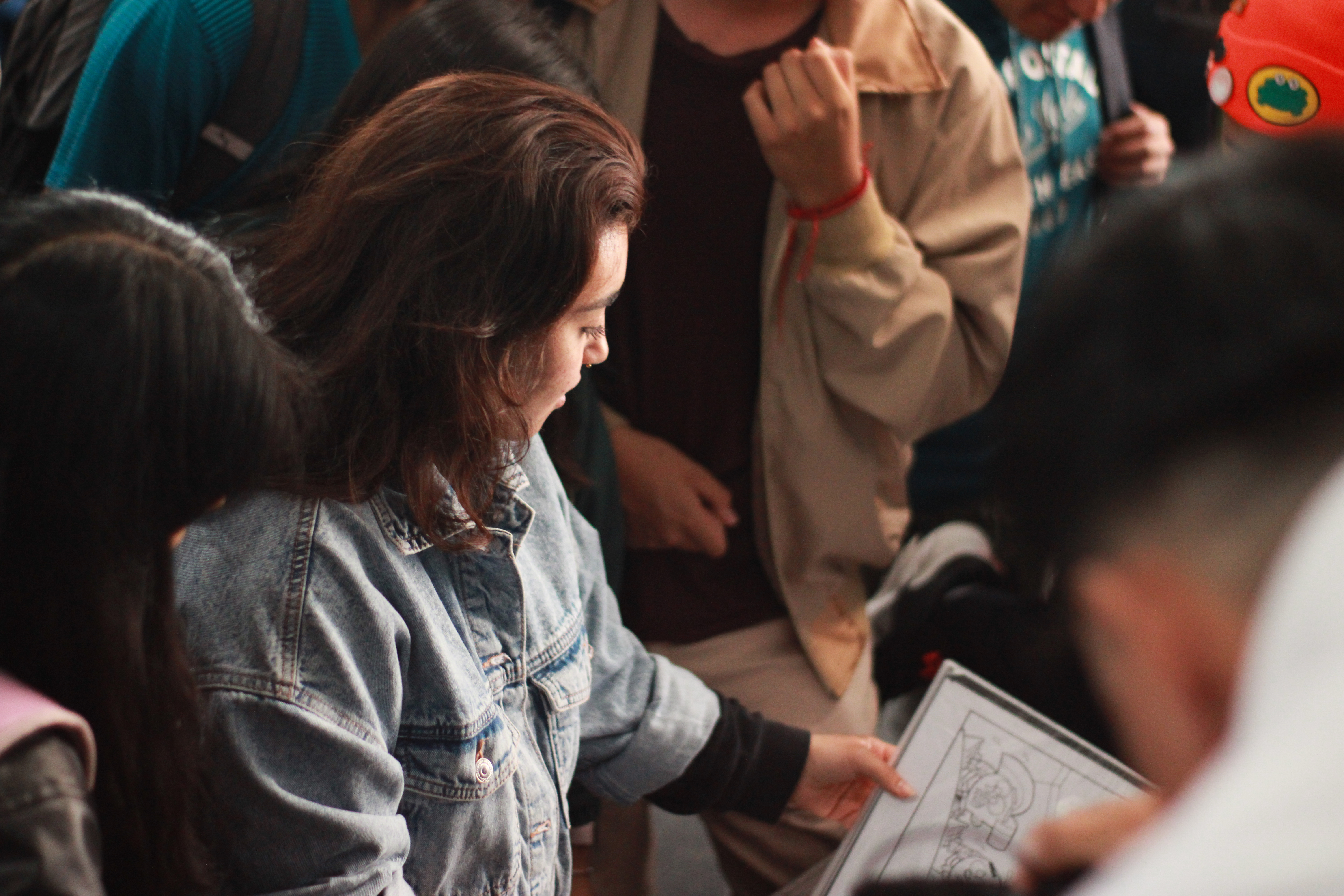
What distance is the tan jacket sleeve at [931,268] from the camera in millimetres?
1410

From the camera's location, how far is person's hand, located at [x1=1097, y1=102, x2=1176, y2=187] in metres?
1.80

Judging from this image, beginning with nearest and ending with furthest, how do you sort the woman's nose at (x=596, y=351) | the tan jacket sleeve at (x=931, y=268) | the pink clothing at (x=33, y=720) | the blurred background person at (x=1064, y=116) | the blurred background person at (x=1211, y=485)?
the blurred background person at (x=1211, y=485) → the pink clothing at (x=33, y=720) → the woman's nose at (x=596, y=351) → the tan jacket sleeve at (x=931, y=268) → the blurred background person at (x=1064, y=116)

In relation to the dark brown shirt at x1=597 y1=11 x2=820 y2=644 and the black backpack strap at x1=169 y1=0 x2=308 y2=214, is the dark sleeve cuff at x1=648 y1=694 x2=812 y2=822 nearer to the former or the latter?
the dark brown shirt at x1=597 y1=11 x2=820 y2=644

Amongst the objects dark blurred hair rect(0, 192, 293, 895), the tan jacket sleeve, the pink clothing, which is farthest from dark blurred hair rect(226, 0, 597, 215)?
the pink clothing

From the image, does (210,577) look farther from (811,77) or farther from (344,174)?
(811,77)

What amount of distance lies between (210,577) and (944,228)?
1.00 m

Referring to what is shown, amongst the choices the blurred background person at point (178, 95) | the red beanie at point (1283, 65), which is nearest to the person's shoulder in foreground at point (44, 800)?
the blurred background person at point (178, 95)

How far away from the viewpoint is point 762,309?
1505 mm

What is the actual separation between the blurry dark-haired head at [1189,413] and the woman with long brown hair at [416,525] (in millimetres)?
560

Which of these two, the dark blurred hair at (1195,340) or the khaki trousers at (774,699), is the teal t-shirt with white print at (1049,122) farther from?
the dark blurred hair at (1195,340)

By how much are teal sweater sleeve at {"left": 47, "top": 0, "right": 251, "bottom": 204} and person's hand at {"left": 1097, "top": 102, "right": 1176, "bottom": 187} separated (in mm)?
1290

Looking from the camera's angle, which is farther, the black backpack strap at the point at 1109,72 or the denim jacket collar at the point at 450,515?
the black backpack strap at the point at 1109,72

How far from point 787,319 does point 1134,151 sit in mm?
719

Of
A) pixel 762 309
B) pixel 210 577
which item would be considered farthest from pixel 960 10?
pixel 210 577
